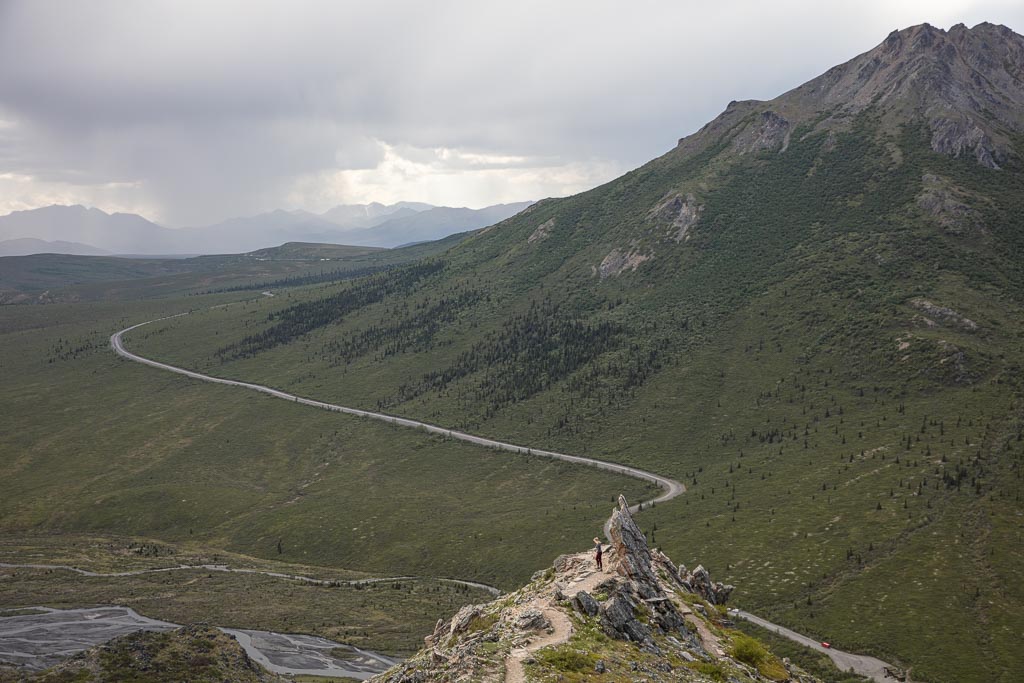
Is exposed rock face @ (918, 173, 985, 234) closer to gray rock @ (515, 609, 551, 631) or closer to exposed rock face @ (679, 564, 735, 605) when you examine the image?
exposed rock face @ (679, 564, 735, 605)

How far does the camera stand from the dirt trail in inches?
1174

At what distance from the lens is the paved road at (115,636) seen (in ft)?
231

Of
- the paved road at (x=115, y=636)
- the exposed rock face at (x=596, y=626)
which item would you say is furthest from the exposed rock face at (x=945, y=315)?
the paved road at (x=115, y=636)

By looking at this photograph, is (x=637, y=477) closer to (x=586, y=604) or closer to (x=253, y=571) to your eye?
(x=253, y=571)

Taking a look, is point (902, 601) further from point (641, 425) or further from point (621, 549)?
point (641, 425)

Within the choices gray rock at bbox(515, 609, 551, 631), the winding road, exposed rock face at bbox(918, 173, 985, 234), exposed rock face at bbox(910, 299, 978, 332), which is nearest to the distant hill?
exposed rock face at bbox(910, 299, 978, 332)

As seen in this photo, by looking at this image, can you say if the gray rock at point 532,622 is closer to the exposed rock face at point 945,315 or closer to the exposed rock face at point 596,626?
the exposed rock face at point 596,626

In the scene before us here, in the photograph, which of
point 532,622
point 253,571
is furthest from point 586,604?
point 253,571

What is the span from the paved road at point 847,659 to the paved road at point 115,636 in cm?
4094

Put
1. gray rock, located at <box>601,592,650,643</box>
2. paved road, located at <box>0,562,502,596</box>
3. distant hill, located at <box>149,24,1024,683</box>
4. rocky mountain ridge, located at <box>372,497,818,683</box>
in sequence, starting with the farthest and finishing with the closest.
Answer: paved road, located at <box>0,562,502,596</box> < distant hill, located at <box>149,24,1024,683</box> < gray rock, located at <box>601,592,650,643</box> < rocky mountain ridge, located at <box>372,497,818,683</box>

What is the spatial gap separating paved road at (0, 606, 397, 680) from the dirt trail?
119 feet

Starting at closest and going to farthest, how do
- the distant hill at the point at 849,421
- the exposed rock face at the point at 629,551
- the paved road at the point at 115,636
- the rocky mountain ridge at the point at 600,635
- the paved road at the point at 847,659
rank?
the rocky mountain ridge at the point at 600,635 < the exposed rock face at the point at 629,551 < the paved road at the point at 847,659 < the paved road at the point at 115,636 < the distant hill at the point at 849,421

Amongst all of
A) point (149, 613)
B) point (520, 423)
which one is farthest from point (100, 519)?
point (520, 423)

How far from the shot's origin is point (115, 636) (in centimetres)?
7938
